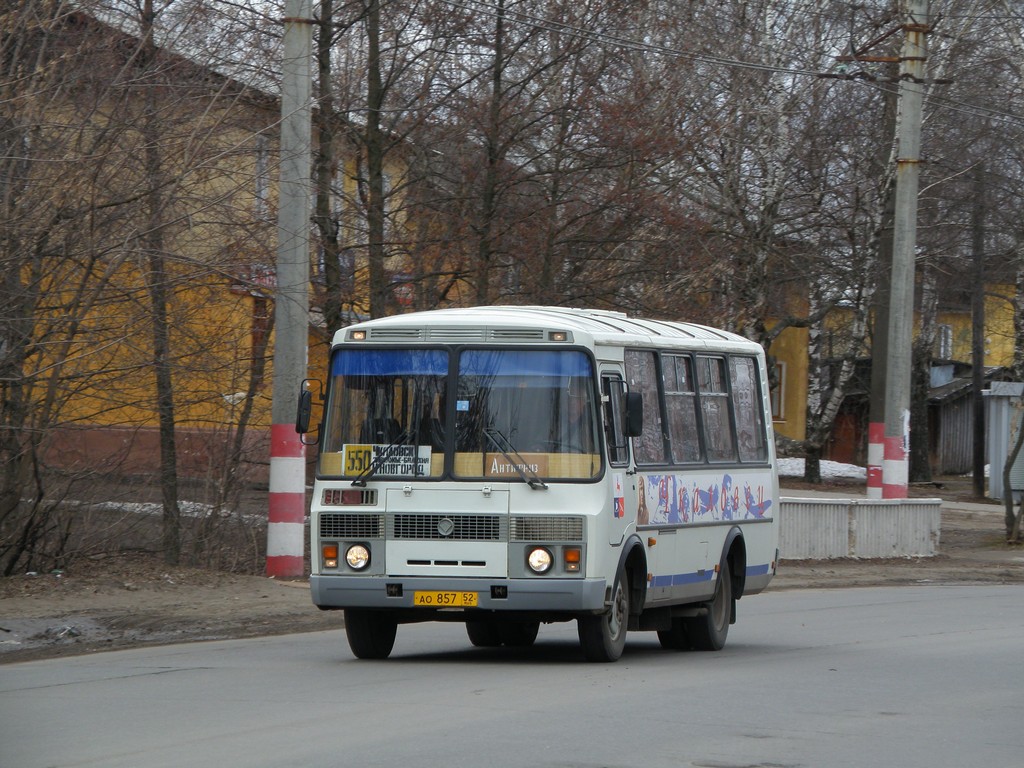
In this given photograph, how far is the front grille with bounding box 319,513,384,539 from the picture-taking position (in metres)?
Result: 12.0

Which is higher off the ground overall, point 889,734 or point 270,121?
point 270,121

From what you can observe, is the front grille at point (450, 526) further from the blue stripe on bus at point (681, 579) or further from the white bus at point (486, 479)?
the blue stripe on bus at point (681, 579)

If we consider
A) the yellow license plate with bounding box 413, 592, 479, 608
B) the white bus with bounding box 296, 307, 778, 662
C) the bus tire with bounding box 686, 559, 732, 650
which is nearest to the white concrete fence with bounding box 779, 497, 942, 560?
the bus tire with bounding box 686, 559, 732, 650

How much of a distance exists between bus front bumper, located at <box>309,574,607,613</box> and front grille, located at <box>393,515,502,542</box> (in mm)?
318

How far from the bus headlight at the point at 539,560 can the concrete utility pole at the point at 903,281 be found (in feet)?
51.8

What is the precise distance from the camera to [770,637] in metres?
15.5

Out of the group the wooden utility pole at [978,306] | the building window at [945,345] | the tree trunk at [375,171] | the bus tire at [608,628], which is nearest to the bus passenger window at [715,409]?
the bus tire at [608,628]

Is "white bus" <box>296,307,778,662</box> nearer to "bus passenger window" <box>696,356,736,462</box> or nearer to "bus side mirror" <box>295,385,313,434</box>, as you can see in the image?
"bus side mirror" <box>295,385,313,434</box>

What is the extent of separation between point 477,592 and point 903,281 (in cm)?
1683

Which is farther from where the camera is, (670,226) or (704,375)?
(670,226)

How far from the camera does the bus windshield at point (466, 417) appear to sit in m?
12.0

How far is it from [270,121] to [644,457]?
9.27m

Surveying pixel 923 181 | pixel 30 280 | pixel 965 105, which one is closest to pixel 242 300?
pixel 30 280

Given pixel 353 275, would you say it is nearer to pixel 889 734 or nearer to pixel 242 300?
pixel 242 300
